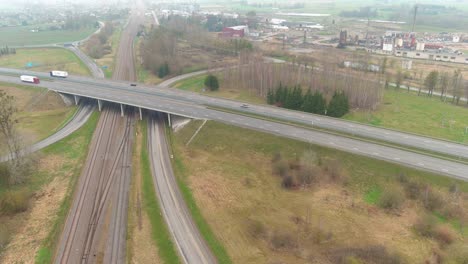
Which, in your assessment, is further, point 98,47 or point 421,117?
point 98,47

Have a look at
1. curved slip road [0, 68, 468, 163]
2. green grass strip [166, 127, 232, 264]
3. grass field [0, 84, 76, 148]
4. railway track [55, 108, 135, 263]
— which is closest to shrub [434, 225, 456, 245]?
curved slip road [0, 68, 468, 163]

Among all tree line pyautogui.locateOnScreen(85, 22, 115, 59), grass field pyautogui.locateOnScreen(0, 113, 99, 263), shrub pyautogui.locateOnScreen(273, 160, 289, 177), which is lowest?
grass field pyautogui.locateOnScreen(0, 113, 99, 263)

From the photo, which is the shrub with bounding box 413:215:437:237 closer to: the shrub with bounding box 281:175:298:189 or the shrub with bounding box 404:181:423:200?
the shrub with bounding box 404:181:423:200

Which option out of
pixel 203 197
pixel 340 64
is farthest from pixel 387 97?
pixel 203 197

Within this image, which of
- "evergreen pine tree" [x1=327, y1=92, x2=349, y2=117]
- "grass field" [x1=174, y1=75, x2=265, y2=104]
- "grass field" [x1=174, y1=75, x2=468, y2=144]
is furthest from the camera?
"grass field" [x1=174, y1=75, x2=265, y2=104]

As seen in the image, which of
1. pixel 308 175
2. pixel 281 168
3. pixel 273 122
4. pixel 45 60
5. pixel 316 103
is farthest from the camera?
pixel 45 60

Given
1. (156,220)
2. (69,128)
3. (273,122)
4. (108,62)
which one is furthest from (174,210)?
(108,62)

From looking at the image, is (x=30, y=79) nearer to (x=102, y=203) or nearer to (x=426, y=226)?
(x=102, y=203)

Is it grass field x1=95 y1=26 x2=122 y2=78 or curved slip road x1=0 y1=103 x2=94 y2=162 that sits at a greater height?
grass field x1=95 y1=26 x2=122 y2=78
